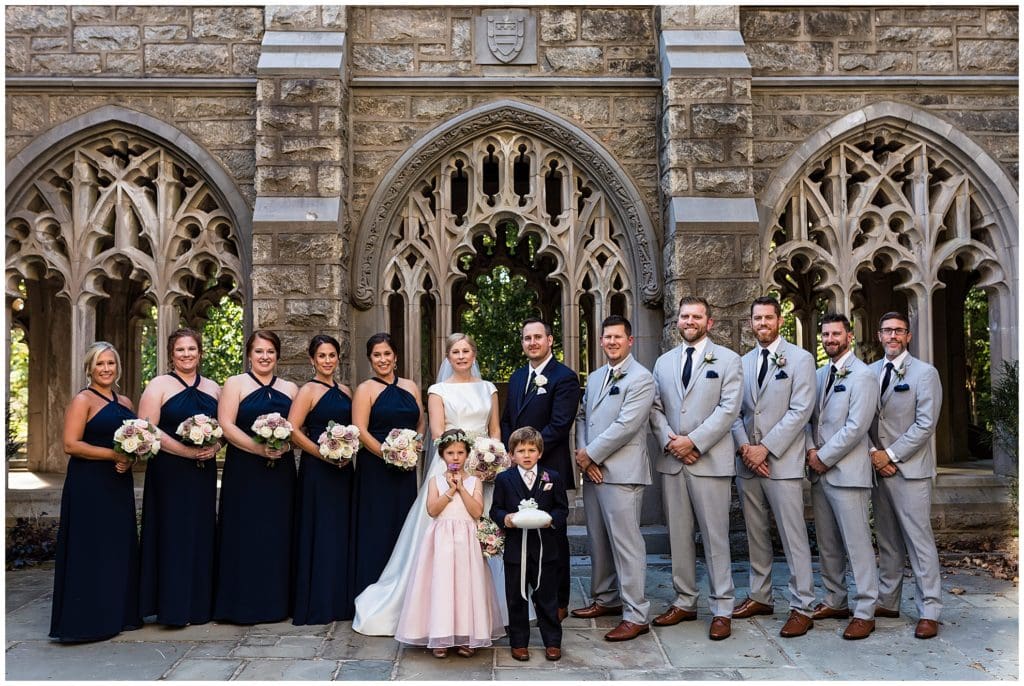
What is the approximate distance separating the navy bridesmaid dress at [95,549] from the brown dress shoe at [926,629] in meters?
4.51

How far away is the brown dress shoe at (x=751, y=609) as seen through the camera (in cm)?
514

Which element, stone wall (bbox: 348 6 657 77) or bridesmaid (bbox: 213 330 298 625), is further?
stone wall (bbox: 348 6 657 77)

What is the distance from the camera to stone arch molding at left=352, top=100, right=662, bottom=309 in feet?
23.7

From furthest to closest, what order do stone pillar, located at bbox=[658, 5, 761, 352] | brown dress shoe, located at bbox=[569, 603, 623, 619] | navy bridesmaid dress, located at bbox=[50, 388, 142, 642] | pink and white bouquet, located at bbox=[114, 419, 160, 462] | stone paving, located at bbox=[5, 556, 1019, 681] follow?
stone pillar, located at bbox=[658, 5, 761, 352] → brown dress shoe, located at bbox=[569, 603, 623, 619] → navy bridesmaid dress, located at bbox=[50, 388, 142, 642] → pink and white bouquet, located at bbox=[114, 419, 160, 462] → stone paving, located at bbox=[5, 556, 1019, 681]

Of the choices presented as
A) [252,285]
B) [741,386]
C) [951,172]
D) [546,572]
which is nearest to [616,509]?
[546,572]

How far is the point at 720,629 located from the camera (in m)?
4.72

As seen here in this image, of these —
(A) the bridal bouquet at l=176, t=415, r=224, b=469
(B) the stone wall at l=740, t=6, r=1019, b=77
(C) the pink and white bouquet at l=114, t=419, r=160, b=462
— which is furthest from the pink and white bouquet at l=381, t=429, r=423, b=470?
(B) the stone wall at l=740, t=6, r=1019, b=77

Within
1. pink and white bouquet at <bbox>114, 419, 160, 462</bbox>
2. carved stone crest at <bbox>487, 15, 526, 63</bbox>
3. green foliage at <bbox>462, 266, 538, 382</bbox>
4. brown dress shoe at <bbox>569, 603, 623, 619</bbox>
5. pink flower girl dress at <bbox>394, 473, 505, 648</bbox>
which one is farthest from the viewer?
green foliage at <bbox>462, 266, 538, 382</bbox>

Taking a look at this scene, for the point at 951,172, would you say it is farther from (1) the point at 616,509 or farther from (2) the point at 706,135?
(1) the point at 616,509

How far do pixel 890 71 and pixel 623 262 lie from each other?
2858 millimetres

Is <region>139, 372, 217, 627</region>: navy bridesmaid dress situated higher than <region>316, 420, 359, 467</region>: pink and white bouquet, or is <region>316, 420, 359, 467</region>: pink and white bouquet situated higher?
<region>316, 420, 359, 467</region>: pink and white bouquet

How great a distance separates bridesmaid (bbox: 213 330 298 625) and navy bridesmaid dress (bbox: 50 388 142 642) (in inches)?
21.2

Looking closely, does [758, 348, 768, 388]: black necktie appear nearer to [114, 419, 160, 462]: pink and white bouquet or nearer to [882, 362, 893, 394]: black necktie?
[882, 362, 893, 394]: black necktie

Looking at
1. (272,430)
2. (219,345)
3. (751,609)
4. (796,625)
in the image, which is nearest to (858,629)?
(796,625)
